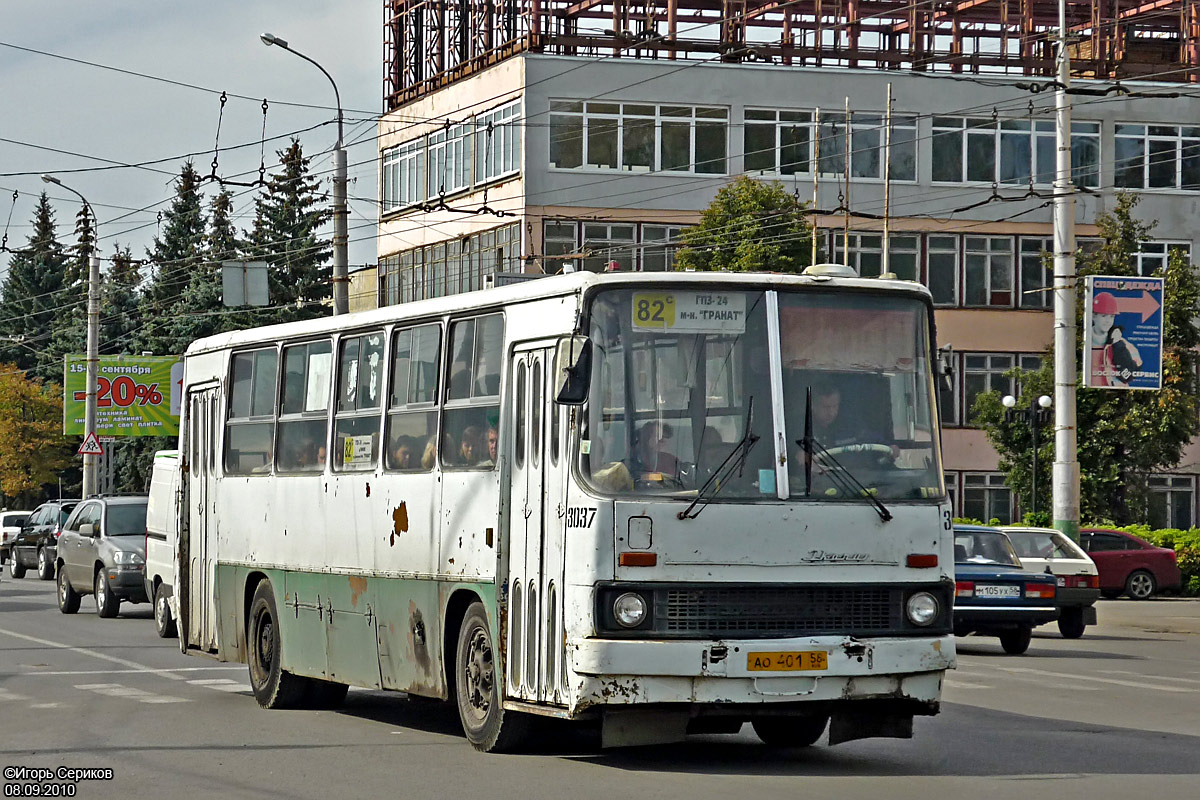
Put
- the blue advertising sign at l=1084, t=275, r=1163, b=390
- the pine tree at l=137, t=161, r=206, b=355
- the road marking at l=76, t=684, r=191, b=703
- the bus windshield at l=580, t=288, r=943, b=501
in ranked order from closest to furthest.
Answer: the bus windshield at l=580, t=288, r=943, b=501 → the road marking at l=76, t=684, r=191, b=703 → the blue advertising sign at l=1084, t=275, r=1163, b=390 → the pine tree at l=137, t=161, r=206, b=355

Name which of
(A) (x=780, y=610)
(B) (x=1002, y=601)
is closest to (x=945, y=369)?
(A) (x=780, y=610)

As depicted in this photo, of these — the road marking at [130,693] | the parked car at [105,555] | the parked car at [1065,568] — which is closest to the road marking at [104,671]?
the road marking at [130,693]

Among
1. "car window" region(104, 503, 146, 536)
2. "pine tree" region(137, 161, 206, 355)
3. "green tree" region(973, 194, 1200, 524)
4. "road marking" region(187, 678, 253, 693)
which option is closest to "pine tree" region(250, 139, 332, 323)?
"pine tree" region(137, 161, 206, 355)

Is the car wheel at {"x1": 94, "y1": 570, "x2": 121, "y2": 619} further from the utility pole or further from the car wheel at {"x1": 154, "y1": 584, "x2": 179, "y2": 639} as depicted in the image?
the utility pole

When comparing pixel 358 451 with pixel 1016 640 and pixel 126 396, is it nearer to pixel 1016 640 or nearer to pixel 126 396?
pixel 1016 640

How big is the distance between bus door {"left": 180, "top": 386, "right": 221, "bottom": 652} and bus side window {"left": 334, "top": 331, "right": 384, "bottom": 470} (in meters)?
2.72

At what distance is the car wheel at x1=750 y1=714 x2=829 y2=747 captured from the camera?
12406 millimetres

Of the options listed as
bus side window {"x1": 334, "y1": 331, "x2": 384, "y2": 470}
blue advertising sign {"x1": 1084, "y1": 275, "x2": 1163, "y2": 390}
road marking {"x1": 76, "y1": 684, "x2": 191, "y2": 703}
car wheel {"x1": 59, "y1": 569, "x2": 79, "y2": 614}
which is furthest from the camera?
blue advertising sign {"x1": 1084, "y1": 275, "x2": 1163, "y2": 390}

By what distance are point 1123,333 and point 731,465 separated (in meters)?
20.7

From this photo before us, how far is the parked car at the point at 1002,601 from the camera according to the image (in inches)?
887

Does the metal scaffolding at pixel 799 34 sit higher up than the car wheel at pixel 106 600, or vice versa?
the metal scaffolding at pixel 799 34

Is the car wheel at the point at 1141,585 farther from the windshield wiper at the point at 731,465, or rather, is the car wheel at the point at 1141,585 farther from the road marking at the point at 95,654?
the windshield wiper at the point at 731,465

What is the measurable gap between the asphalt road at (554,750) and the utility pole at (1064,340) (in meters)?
12.2

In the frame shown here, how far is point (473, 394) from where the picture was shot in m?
12.4
